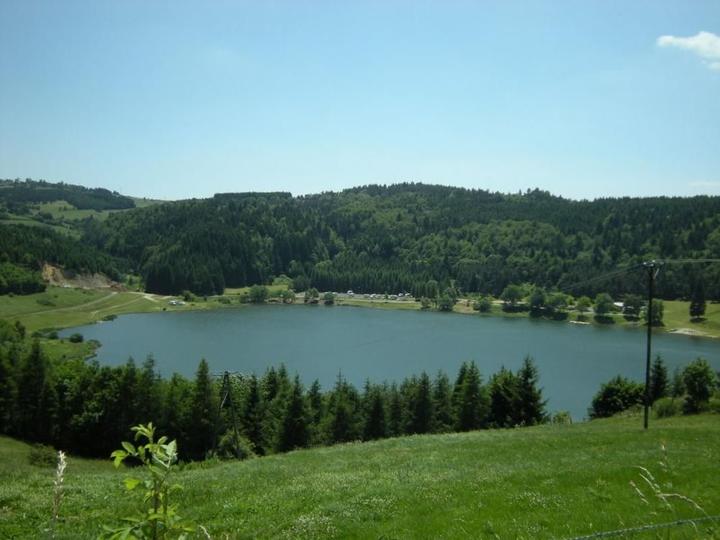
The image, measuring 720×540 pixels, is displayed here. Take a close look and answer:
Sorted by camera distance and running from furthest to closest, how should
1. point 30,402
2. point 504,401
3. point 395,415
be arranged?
point 504,401
point 395,415
point 30,402

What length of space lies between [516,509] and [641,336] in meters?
132

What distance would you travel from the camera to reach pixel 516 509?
1013cm

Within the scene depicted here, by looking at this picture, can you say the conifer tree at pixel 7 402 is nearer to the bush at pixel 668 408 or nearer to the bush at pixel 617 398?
the bush at pixel 668 408

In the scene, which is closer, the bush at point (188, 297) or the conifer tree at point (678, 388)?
the conifer tree at point (678, 388)

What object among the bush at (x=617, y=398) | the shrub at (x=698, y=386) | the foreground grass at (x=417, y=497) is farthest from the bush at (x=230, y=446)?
the bush at (x=617, y=398)

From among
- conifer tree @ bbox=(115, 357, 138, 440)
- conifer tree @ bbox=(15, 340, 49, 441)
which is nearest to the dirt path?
conifer tree @ bbox=(15, 340, 49, 441)

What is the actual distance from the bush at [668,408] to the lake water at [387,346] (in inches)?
1135

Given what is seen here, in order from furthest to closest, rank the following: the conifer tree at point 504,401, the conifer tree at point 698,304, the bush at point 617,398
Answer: the conifer tree at point 698,304 < the bush at point 617,398 < the conifer tree at point 504,401

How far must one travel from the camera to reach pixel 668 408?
36969mm

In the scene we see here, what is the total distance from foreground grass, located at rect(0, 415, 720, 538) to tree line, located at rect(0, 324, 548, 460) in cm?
2832

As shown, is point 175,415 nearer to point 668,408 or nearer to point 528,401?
point 528,401

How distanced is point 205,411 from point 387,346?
228 ft

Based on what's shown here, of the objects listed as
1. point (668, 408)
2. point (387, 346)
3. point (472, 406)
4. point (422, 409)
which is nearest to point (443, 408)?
point (422, 409)

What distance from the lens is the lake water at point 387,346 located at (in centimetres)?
8812
